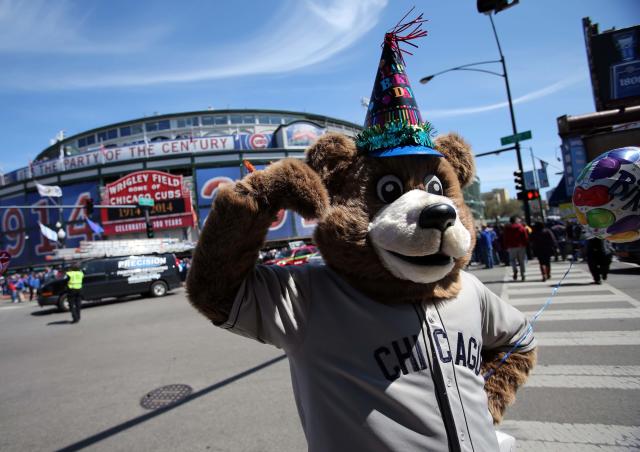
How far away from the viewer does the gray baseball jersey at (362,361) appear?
1.24 m

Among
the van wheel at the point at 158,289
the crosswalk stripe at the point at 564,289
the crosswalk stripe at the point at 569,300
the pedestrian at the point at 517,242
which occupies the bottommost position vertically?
the crosswalk stripe at the point at 564,289

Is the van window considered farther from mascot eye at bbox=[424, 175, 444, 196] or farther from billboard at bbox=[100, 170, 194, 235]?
mascot eye at bbox=[424, 175, 444, 196]

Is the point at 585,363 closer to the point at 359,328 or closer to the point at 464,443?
the point at 464,443

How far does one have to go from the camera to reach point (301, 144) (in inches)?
1351

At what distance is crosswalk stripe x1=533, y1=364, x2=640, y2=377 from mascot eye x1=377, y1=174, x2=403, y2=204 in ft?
12.0

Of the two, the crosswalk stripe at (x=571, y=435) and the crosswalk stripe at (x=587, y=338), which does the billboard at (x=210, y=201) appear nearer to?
the crosswalk stripe at (x=587, y=338)

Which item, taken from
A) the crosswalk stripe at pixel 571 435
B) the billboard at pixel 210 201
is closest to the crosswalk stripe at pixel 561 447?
the crosswalk stripe at pixel 571 435

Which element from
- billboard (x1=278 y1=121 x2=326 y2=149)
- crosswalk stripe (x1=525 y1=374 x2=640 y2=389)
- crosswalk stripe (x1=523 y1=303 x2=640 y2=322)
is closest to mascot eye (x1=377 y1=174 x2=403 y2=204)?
crosswalk stripe (x1=525 y1=374 x2=640 y2=389)

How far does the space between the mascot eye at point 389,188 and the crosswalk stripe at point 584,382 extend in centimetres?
326

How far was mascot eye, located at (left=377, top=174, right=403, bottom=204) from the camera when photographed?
4.63 feet

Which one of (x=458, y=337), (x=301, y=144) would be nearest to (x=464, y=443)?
(x=458, y=337)

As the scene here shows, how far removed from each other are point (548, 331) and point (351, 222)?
532cm

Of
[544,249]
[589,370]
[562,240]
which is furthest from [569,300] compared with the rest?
[562,240]

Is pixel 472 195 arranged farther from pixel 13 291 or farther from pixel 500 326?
pixel 13 291
